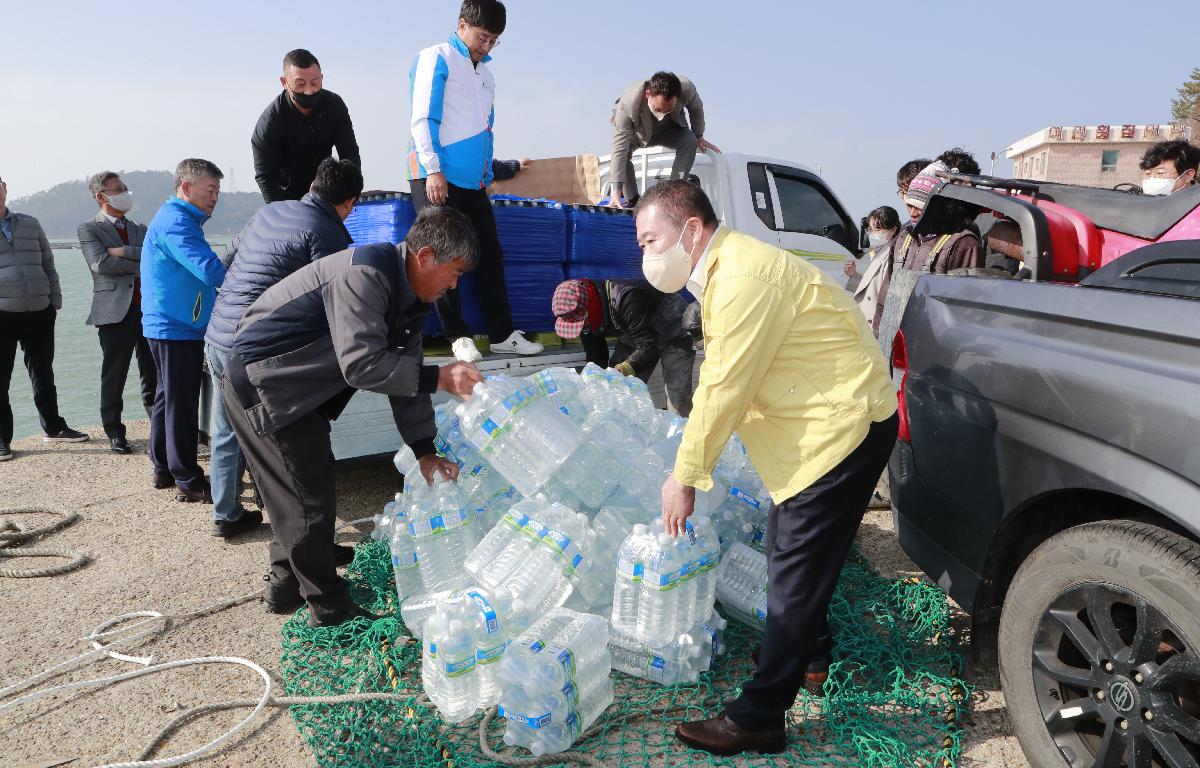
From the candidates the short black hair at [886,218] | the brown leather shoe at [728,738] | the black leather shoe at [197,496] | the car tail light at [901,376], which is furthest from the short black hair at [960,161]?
the black leather shoe at [197,496]

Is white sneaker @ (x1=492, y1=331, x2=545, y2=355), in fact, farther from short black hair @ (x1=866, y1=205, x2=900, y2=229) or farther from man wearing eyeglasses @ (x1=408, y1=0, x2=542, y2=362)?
short black hair @ (x1=866, y1=205, x2=900, y2=229)

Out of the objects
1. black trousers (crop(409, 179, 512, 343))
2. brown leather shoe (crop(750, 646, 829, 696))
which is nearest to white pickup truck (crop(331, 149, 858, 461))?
black trousers (crop(409, 179, 512, 343))

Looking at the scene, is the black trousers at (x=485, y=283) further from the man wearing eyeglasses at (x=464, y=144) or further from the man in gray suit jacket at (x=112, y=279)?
the man in gray suit jacket at (x=112, y=279)

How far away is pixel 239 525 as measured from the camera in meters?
5.02

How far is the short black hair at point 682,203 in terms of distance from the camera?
103 inches

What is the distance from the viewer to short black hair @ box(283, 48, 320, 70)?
17.5 feet

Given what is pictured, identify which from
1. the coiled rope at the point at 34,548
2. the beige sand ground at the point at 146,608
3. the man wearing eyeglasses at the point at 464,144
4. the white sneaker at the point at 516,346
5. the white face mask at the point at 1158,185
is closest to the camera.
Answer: the beige sand ground at the point at 146,608

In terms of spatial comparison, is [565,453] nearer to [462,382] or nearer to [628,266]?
[462,382]

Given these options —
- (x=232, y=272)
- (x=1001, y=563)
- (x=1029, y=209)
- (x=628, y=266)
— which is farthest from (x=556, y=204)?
(x=1001, y=563)

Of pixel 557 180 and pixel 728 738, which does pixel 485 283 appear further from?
pixel 557 180

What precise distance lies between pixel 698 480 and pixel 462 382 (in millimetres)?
1246

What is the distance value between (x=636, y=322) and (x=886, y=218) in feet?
11.9

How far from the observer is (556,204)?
636cm

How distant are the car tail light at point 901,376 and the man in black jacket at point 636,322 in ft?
7.68
